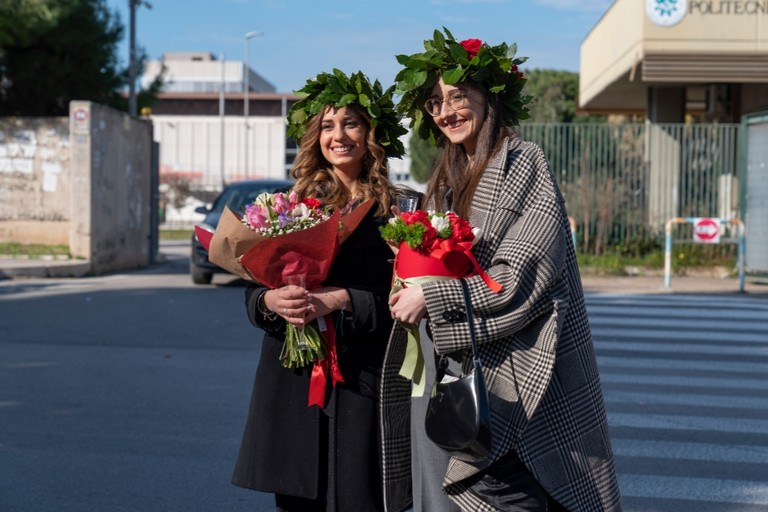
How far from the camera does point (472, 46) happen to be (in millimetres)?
3275

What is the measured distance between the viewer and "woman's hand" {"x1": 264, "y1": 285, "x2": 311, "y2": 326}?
131 inches

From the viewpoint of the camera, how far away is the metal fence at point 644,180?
19.5m

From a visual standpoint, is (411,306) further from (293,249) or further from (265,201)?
(265,201)

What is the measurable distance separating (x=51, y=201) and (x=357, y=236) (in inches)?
646

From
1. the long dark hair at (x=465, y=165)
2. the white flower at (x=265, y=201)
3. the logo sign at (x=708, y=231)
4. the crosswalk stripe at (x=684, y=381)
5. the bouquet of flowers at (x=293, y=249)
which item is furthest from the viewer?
the logo sign at (x=708, y=231)

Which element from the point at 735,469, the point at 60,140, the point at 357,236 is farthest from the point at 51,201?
the point at 357,236

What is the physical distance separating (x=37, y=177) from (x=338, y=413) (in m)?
16.5

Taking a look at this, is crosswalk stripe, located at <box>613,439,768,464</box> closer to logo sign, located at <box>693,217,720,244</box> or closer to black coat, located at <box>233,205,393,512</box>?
black coat, located at <box>233,205,393,512</box>

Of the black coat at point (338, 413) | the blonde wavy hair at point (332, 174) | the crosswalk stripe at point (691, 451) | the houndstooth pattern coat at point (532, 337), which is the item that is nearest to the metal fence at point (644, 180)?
the crosswalk stripe at point (691, 451)

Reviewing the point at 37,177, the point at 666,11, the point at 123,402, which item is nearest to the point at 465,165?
the point at 123,402

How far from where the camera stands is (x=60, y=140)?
18.6 m

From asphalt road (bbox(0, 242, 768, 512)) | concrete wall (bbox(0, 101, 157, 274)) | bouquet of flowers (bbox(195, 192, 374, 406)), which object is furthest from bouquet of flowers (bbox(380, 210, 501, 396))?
concrete wall (bbox(0, 101, 157, 274))

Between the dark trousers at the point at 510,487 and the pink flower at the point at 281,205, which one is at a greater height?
the pink flower at the point at 281,205

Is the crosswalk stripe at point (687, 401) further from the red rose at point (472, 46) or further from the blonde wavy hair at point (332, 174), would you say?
the red rose at point (472, 46)
